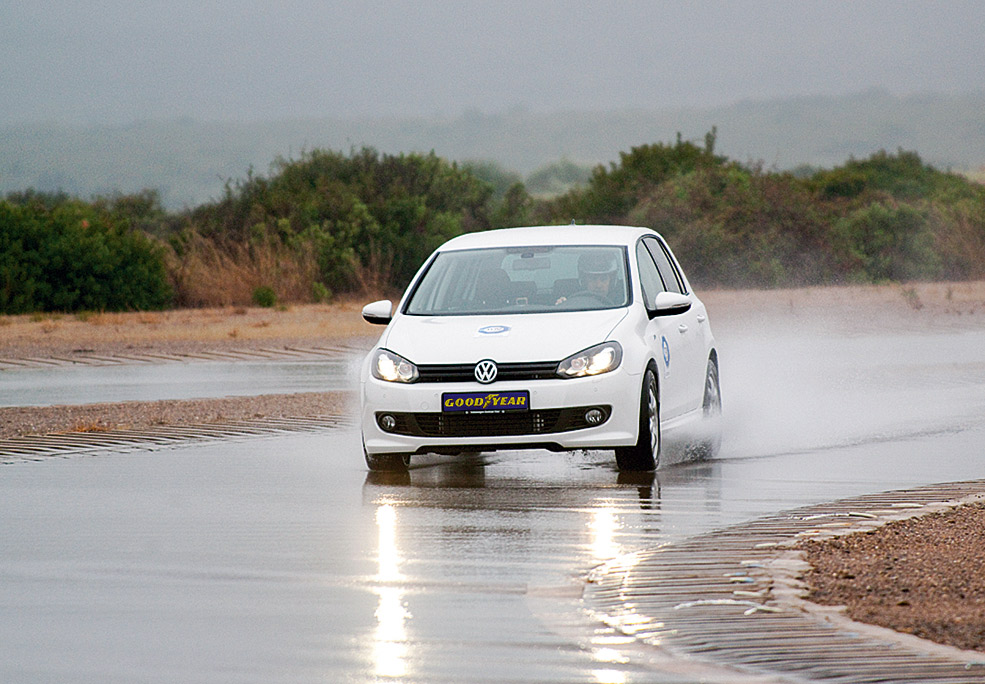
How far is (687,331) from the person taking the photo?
12602 millimetres

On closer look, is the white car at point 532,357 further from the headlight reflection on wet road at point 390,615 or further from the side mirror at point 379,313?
the headlight reflection on wet road at point 390,615

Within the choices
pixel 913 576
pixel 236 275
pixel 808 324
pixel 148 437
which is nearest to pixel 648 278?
pixel 148 437

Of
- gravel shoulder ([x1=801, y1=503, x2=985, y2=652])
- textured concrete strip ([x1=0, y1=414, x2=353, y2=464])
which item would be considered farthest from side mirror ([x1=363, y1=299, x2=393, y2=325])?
gravel shoulder ([x1=801, y1=503, x2=985, y2=652])

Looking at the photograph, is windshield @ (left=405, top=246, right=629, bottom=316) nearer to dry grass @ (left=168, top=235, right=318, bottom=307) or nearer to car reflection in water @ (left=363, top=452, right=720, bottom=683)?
car reflection in water @ (left=363, top=452, right=720, bottom=683)

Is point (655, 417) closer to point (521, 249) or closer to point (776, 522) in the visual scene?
point (521, 249)

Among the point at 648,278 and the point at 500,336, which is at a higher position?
the point at 648,278

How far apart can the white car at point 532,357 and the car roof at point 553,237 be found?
2 cm

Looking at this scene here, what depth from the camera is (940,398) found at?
55.3 feet

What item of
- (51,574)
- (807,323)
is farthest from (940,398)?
(807,323)

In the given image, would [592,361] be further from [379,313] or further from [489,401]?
[379,313]

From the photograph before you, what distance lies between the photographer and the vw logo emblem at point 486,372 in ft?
35.5

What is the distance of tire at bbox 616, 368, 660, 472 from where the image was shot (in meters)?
11.2

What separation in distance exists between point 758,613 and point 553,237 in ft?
20.9

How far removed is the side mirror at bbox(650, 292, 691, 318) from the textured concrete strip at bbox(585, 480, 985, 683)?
284 centimetres
